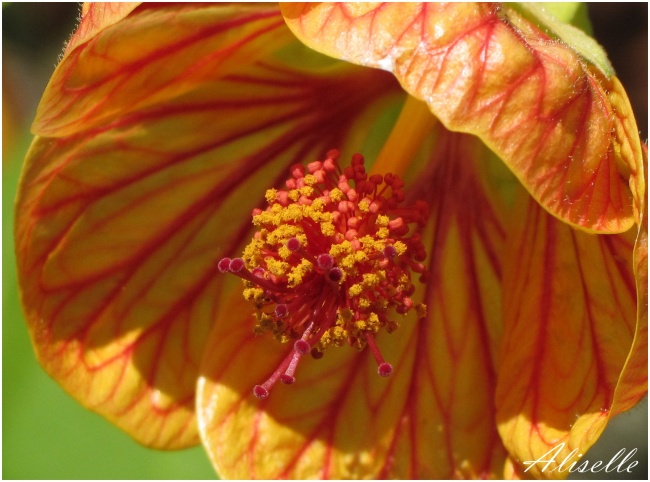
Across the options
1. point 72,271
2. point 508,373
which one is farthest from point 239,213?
point 508,373

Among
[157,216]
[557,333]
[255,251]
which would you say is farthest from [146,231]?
[557,333]

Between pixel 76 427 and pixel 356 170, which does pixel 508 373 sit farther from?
pixel 76 427

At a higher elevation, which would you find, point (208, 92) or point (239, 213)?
point (208, 92)

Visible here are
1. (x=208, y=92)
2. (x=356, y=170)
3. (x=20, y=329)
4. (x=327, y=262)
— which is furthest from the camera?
(x=20, y=329)

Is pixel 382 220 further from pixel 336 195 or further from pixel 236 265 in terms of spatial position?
pixel 236 265

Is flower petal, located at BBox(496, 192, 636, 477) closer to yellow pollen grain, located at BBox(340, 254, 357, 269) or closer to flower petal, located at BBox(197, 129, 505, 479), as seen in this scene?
flower petal, located at BBox(197, 129, 505, 479)

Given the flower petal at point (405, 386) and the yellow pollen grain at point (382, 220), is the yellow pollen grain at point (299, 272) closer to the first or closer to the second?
the yellow pollen grain at point (382, 220)
